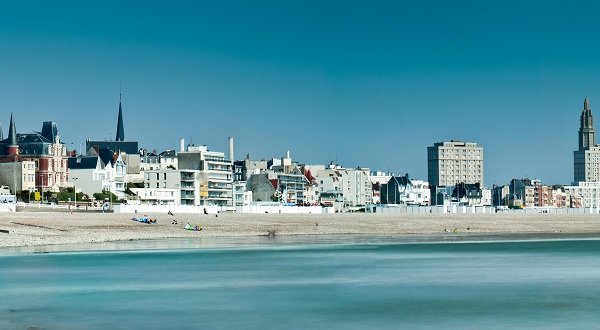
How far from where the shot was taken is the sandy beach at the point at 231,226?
5884 centimetres

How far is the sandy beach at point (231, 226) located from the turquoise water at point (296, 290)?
9481 mm

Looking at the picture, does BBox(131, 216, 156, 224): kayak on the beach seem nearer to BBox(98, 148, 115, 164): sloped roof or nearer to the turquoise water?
the turquoise water

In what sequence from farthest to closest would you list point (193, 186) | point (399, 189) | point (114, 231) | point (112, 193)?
point (399, 189) < point (193, 186) < point (112, 193) < point (114, 231)

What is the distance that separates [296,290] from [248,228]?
134ft

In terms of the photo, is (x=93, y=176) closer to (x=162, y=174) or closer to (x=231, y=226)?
(x=162, y=174)

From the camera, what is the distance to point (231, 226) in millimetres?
75688

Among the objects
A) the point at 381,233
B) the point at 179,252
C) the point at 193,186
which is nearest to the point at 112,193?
the point at 193,186

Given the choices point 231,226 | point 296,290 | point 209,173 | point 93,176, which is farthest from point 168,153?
point 296,290

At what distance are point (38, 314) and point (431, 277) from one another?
51.0ft

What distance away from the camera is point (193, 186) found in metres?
128

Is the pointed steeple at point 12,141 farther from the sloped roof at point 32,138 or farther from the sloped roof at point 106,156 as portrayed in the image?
the sloped roof at point 106,156

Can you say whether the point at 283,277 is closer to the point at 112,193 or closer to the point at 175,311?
the point at 175,311

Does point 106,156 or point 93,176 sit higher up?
point 106,156

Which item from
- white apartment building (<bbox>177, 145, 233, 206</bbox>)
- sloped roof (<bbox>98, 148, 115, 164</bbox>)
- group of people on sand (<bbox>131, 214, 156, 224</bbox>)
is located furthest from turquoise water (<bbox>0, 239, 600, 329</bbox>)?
white apartment building (<bbox>177, 145, 233, 206</bbox>)
